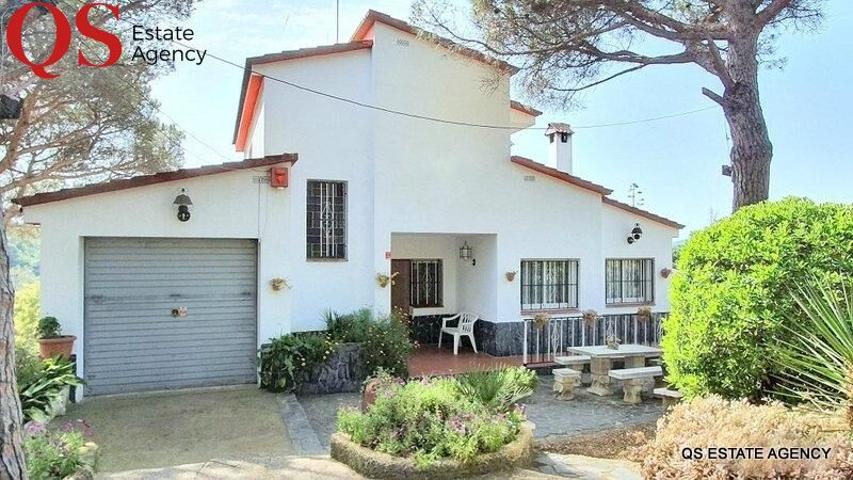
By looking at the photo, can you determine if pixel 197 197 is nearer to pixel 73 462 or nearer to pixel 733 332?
pixel 73 462

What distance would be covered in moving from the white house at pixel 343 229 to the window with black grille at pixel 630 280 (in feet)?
0.14

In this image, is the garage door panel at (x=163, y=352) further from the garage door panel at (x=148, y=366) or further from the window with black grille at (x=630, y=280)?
the window with black grille at (x=630, y=280)

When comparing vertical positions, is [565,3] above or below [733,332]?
above

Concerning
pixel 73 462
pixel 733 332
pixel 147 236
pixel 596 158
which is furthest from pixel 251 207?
pixel 596 158

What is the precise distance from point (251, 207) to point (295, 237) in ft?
4.98

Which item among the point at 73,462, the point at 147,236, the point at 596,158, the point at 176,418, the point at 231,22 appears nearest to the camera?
the point at 73,462

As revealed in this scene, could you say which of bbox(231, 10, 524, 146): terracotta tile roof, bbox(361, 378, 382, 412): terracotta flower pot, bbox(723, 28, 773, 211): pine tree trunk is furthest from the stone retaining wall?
bbox(723, 28, 773, 211): pine tree trunk

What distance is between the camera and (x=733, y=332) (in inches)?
250

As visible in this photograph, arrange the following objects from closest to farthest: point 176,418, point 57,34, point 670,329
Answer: point 670,329 → point 176,418 → point 57,34

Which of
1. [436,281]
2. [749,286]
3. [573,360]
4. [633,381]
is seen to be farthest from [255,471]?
[436,281]

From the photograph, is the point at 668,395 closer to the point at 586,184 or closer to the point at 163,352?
the point at 586,184

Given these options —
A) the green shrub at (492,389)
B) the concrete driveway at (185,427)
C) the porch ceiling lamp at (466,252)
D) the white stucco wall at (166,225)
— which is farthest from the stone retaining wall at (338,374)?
the porch ceiling lamp at (466,252)

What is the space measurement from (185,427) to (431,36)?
31.2 feet

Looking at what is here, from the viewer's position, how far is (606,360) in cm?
1130
